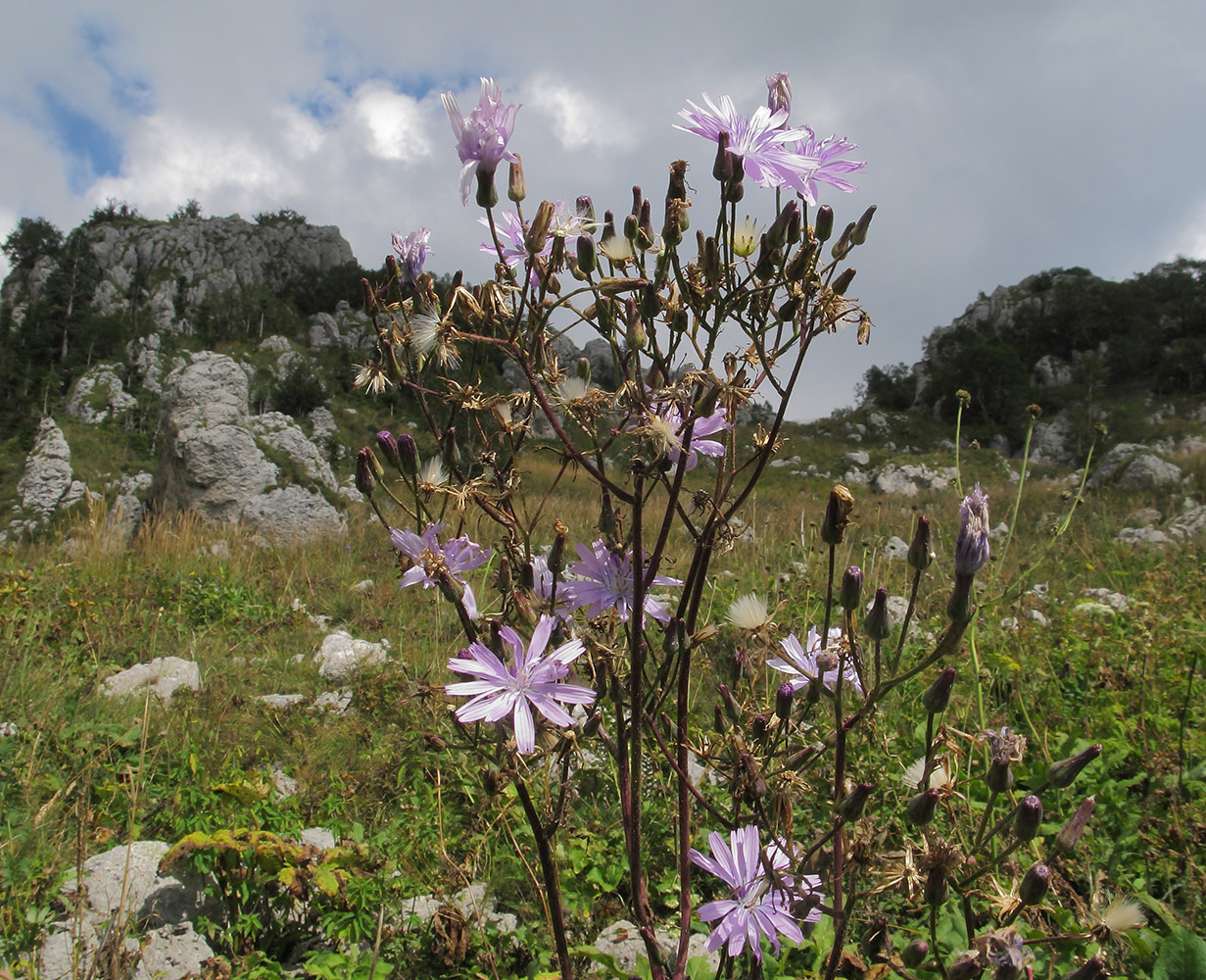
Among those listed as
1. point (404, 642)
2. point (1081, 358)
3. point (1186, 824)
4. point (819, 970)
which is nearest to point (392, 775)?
point (404, 642)

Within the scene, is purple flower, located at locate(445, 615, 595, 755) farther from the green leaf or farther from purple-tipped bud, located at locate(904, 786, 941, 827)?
the green leaf

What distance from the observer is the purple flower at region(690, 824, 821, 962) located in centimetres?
104

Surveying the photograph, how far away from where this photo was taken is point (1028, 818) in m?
0.96

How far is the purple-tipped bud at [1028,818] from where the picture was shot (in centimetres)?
94

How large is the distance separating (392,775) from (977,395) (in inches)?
1705

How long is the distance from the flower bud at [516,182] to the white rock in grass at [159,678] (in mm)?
Answer: 3478

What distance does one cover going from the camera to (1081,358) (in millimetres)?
46156

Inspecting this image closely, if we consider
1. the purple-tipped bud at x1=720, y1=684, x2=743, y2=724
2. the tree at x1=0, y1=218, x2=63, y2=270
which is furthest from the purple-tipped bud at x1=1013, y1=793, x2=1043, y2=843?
the tree at x1=0, y1=218, x2=63, y2=270

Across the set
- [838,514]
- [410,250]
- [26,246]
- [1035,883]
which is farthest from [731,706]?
Result: [26,246]

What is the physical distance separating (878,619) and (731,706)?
0.88ft

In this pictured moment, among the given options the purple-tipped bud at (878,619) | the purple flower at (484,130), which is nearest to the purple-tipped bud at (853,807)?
the purple-tipped bud at (878,619)

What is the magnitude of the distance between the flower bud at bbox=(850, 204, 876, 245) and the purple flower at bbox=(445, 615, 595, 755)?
0.76 meters

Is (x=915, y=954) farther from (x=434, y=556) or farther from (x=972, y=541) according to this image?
(x=434, y=556)

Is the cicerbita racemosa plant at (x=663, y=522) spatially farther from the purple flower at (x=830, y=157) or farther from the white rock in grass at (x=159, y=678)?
the white rock in grass at (x=159, y=678)
